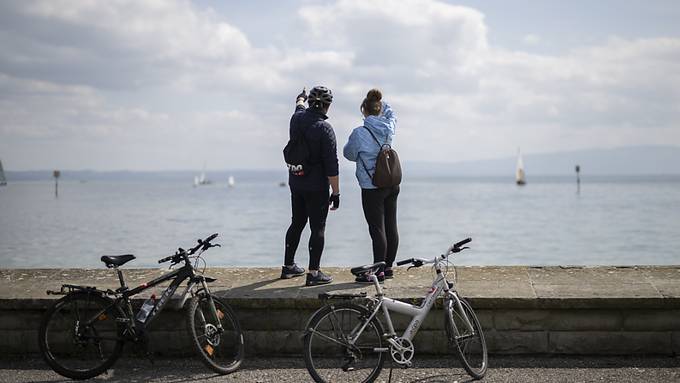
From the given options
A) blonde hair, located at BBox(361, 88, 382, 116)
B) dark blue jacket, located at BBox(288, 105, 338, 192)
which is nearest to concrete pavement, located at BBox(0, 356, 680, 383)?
dark blue jacket, located at BBox(288, 105, 338, 192)

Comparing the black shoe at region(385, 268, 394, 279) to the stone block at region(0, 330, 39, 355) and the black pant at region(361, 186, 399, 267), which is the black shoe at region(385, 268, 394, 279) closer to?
the black pant at region(361, 186, 399, 267)

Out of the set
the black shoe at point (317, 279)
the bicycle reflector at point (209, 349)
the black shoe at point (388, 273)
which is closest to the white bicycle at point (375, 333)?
the bicycle reflector at point (209, 349)

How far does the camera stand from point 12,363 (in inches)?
277

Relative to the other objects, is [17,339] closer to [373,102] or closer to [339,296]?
[339,296]

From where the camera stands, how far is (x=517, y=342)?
22.8 ft

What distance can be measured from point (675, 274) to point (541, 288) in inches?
65.9

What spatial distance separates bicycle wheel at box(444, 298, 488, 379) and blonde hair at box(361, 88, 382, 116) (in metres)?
2.14

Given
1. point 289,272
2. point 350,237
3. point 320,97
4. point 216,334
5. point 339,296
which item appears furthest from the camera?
point 350,237

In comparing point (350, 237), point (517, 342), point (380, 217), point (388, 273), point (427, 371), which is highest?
point (380, 217)

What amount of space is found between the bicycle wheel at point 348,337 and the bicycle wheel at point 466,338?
1.91ft

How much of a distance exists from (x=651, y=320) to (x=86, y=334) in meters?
4.87

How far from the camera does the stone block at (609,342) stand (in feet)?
22.5

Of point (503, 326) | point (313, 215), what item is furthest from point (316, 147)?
point (503, 326)

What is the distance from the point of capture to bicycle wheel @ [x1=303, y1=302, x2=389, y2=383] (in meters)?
6.09
